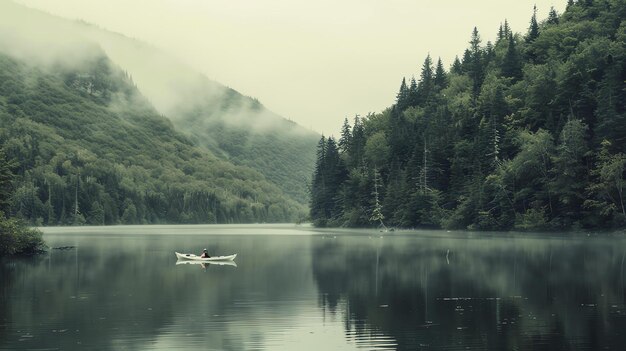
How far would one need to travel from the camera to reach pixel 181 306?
4691cm

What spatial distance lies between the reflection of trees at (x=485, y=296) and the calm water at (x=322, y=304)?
10 cm

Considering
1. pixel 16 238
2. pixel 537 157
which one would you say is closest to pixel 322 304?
pixel 16 238

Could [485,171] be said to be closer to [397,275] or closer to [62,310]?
[397,275]

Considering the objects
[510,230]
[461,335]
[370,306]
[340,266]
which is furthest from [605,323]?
[510,230]

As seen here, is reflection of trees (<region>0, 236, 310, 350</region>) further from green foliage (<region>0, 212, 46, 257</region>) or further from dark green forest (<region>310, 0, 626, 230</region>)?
dark green forest (<region>310, 0, 626, 230</region>)

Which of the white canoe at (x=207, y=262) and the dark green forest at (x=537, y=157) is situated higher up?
the dark green forest at (x=537, y=157)

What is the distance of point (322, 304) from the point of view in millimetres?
47812

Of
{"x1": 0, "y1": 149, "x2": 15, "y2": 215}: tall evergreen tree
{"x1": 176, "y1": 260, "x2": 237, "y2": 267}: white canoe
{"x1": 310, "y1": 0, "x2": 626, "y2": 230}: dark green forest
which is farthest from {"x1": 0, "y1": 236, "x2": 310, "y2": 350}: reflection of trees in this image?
{"x1": 310, "y1": 0, "x2": 626, "y2": 230}: dark green forest

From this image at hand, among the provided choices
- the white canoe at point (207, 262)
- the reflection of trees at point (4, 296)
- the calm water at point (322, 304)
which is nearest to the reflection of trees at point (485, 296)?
the calm water at point (322, 304)

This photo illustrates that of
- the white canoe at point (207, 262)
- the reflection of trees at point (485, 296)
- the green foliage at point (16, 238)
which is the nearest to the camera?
the reflection of trees at point (485, 296)

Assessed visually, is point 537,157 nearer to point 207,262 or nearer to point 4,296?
point 207,262

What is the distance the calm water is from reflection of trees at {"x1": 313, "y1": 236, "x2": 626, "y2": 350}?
3.9 inches

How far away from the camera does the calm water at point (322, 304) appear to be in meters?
34.6

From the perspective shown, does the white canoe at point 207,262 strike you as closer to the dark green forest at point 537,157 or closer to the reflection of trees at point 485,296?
the reflection of trees at point 485,296
